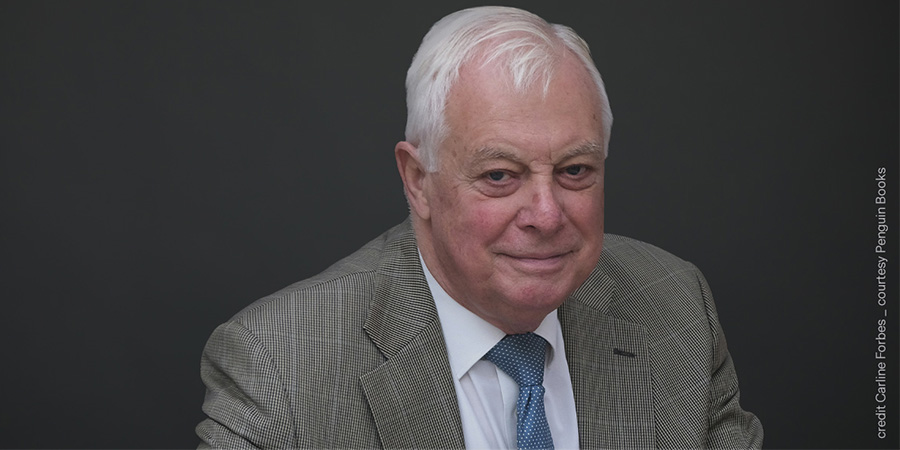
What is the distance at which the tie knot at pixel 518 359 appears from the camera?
8.11ft

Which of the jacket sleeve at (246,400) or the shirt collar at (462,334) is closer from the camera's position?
the jacket sleeve at (246,400)

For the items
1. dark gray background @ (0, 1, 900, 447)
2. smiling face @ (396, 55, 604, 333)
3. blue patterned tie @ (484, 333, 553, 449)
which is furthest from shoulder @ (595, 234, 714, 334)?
dark gray background @ (0, 1, 900, 447)

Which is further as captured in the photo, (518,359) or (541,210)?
(518,359)

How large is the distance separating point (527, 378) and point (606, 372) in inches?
8.7

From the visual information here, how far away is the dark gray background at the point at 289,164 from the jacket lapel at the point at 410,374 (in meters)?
1.19

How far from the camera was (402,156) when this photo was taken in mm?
2449

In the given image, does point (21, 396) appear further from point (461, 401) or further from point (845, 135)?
point (845, 135)

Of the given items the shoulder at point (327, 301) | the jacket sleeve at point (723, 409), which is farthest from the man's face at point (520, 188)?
the jacket sleeve at point (723, 409)

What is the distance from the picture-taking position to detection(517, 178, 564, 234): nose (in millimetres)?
2246

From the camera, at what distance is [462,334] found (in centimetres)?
247

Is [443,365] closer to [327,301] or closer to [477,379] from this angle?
[477,379]

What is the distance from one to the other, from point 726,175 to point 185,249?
1672 millimetres

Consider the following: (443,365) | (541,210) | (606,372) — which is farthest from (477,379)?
(541,210)

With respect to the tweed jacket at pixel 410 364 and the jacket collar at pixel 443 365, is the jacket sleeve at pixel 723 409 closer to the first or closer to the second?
the tweed jacket at pixel 410 364
